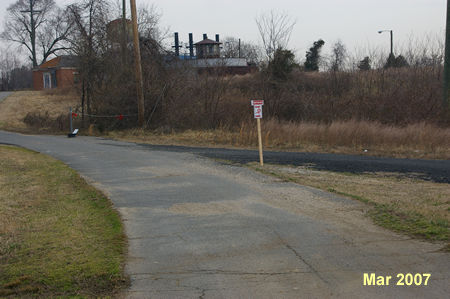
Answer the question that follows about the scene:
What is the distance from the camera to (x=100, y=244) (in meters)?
6.16

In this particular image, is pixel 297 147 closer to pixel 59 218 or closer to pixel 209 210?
pixel 209 210

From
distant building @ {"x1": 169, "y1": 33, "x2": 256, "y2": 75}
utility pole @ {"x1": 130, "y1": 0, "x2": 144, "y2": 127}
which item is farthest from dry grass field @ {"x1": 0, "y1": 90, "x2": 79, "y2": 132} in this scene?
distant building @ {"x1": 169, "y1": 33, "x2": 256, "y2": 75}

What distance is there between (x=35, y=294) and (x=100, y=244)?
158cm

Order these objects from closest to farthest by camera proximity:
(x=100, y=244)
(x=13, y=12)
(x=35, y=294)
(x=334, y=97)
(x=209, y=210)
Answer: (x=35, y=294) < (x=100, y=244) < (x=209, y=210) < (x=334, y=97) < (x=13, y=12)

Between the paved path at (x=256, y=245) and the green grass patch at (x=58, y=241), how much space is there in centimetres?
28

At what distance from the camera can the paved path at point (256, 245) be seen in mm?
4719

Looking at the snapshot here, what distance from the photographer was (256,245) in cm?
605

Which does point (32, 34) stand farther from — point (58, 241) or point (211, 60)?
point (58, 241)

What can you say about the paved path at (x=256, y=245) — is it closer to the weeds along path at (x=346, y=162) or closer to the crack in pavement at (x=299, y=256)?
the crack in pavement at (x=299, y=256)

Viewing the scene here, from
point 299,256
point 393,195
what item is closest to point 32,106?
point 393,195

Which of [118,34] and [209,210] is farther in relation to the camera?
[118,34]

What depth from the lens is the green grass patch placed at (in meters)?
4.83

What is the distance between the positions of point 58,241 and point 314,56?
5476cm

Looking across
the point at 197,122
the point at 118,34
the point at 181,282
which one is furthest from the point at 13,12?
the point at 181,282
